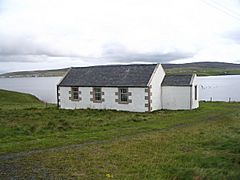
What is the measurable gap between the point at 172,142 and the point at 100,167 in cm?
548

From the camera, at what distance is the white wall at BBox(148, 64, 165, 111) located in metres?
32.5

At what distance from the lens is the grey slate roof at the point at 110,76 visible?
109 feet

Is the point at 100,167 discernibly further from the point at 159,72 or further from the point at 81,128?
the point at 159,72

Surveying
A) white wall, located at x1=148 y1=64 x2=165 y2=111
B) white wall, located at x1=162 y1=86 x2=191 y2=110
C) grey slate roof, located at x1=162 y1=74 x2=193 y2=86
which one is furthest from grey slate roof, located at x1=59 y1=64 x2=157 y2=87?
white wall, located at x1=162 y1=86 x2=191 y2=110

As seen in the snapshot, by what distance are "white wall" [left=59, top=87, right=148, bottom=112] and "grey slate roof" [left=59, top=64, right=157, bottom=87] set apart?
0.55 metres

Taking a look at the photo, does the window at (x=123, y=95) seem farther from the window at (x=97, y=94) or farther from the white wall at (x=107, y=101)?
the window at (x=97, y=94)

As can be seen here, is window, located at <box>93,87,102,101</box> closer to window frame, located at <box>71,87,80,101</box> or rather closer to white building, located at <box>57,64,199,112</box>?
white building, located at <box>57,64,199,112</box>

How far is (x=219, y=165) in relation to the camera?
1117cm

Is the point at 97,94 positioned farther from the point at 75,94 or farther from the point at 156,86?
the point at 156,86

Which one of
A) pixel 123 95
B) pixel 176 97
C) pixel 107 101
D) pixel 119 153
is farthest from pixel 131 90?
pixel 119 153

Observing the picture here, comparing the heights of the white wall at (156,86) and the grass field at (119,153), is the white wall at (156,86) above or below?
above

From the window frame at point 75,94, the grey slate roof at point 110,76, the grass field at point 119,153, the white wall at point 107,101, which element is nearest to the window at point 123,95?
the white wall at point 107,101

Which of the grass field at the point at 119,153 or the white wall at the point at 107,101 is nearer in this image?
the grass field at the point at 119,153

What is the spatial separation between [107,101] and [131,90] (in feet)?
10.4
